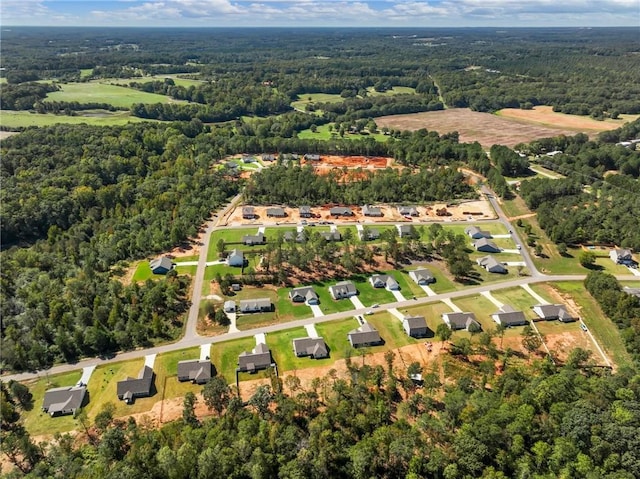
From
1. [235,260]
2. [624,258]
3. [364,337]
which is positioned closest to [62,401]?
[235,260]

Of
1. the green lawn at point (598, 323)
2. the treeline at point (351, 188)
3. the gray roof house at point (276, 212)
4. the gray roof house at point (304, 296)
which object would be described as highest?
the treeline at point (351, 188)

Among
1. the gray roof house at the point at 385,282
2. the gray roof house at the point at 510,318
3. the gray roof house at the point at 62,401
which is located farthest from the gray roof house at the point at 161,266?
the gray roof house at the point at 510,318

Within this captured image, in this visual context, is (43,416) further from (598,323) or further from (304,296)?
(598,323)

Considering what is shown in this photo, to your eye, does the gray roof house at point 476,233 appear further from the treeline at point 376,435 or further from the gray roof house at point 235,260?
the gray roof house at point 235,260

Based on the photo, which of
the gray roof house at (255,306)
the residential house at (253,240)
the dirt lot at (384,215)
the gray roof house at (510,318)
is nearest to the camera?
the gray roof house at (510,318)

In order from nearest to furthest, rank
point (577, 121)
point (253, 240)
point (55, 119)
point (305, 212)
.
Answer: point (253, 240) < point (305, 212) < point (55, 119) < point (577, 121)

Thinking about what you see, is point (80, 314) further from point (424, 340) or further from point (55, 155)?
point (55, 155)

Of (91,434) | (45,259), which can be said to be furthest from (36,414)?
(45,259)
